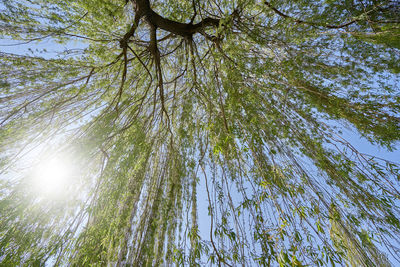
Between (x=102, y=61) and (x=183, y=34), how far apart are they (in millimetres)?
1232

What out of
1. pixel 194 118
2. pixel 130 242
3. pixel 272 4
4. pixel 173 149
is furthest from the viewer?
pixel 194 118

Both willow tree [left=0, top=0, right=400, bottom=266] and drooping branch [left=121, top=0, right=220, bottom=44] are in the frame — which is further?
drooping branch [left=121, top=0, right=220, bottom=44]

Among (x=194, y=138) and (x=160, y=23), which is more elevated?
(x=160, y=23)

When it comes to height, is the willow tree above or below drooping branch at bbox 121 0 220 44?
below

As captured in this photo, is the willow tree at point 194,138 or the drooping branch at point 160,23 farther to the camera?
the drooping branch at point 160,23

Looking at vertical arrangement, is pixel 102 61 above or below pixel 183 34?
below

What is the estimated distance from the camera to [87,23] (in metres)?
1.92

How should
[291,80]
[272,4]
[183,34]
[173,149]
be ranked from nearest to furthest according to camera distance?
1. [291,80]
2. [272,4]
3. [173,149]
4. [183,34]

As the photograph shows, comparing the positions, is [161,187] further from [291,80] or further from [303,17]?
[303,17]

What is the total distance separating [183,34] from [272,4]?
4.17ft

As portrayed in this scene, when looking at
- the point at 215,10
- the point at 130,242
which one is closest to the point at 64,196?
the point at 130,242

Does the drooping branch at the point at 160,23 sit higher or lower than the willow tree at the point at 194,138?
higher

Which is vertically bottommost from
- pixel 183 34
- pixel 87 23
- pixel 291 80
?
pixel 291 80

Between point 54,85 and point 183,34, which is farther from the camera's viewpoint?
point 183,34
